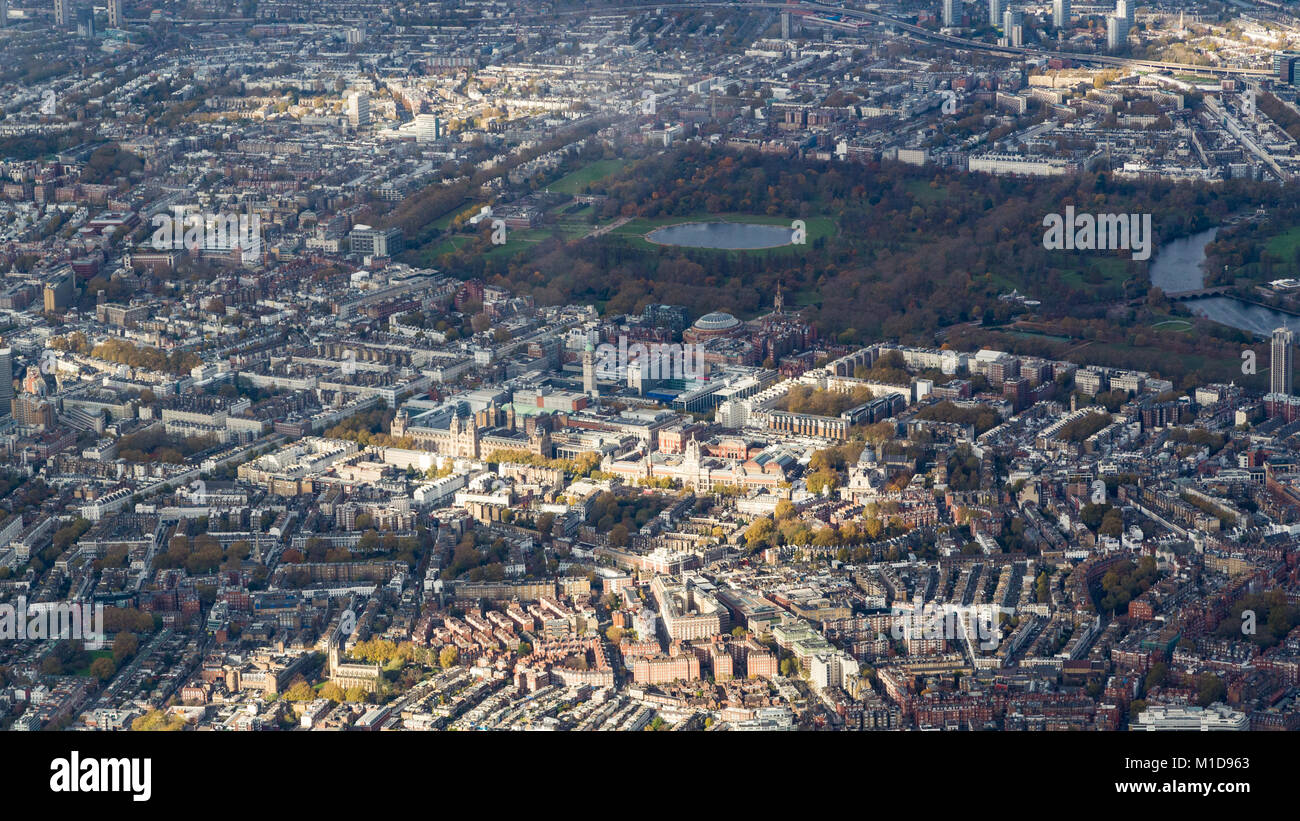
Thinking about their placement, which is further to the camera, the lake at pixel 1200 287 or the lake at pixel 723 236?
the lake at pixel 723 236

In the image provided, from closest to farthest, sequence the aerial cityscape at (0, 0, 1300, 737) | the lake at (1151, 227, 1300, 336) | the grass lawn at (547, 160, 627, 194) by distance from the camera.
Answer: the aerial cityscape at (0, 0, 1300, 737), the lake at (1151, 227, 1300, 336), the grass lawn at (547, 160, 627, 194)

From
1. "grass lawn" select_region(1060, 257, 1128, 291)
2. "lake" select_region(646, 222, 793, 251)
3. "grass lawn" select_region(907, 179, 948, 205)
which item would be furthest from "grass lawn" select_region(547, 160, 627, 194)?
"grass lawn" select_region(1060, 257, 1128, 291)

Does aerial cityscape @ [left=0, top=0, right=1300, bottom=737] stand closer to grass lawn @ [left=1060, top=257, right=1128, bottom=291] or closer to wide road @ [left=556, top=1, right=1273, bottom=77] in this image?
grass lawn @ [left=1060, top=257, right=1128, bottom=291]

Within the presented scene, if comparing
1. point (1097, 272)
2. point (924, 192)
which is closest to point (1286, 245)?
point (1097, 272)

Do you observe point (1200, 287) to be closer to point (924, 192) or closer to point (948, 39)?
point (924, 192)

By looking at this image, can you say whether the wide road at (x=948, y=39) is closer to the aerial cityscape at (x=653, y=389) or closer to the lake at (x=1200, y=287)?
the aerial cityscape at (x=653, y=389)

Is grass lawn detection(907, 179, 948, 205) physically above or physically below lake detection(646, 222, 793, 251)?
above

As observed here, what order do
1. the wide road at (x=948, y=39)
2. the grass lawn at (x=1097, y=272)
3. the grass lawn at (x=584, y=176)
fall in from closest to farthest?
the grass lawn at (x=1097, y=272) < the grass lawn at (x=584, y=176) < the wide road at (x=948, y=39)

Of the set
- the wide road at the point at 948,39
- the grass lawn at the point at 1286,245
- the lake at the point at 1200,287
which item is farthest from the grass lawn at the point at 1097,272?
the wide road at the point at 948,39
